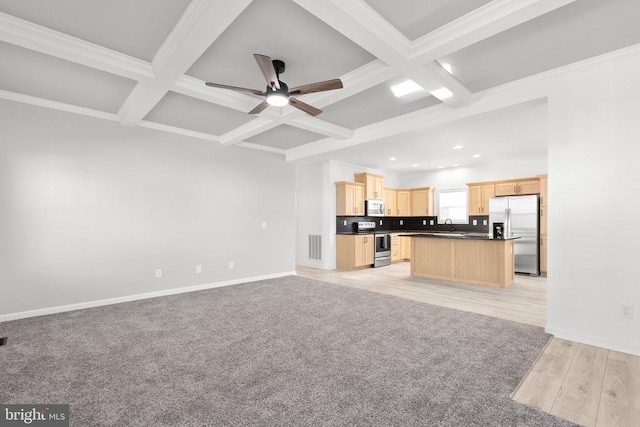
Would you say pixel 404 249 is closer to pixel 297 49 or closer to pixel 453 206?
pixel 453 206

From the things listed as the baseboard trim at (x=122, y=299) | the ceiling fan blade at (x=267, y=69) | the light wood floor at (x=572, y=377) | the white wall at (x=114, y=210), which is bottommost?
the baseboard trim at (x=122, y=299)

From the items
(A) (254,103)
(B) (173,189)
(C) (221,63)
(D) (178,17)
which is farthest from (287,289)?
(D) (178,17)

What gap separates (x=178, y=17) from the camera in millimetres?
2254

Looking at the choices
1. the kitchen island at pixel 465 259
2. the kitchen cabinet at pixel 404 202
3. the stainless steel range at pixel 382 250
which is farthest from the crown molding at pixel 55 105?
the kitchen cabinet at pixel 404 202

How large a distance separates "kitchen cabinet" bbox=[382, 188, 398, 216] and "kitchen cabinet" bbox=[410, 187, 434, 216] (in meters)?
0.54

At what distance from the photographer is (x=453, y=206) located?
841cm

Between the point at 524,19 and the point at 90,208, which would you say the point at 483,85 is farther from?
the point at 90,208

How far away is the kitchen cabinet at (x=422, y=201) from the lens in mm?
8672

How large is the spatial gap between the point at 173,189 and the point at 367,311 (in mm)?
3717

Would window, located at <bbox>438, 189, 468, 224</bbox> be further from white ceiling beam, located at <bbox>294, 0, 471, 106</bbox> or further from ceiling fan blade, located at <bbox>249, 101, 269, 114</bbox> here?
ceiling fan blade, located at <bbox>249, 101, 269, 114</bbox>

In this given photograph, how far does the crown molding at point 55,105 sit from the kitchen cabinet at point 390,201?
6703 millimetres

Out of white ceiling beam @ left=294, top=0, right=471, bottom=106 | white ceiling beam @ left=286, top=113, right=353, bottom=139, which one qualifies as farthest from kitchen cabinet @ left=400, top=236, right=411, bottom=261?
white ceiling beam @ left=294, top=0, right=471, bottom=106

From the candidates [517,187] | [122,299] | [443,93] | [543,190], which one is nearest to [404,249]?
[517,187]

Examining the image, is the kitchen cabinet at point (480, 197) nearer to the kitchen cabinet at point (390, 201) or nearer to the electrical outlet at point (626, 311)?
the kitchen cabinet at point (390, 201)
